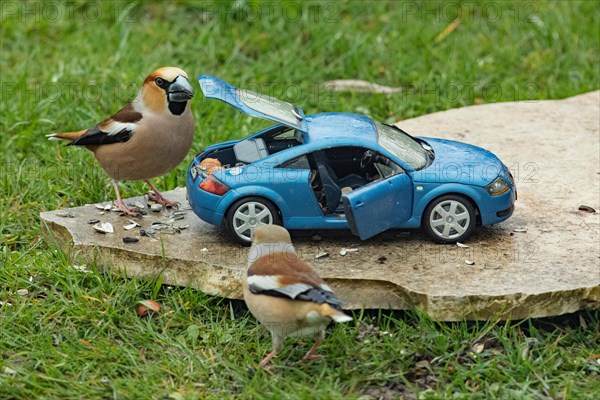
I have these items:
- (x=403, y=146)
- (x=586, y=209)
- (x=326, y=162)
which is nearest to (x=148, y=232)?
(x=326, y=162)

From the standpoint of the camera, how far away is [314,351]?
4.86m

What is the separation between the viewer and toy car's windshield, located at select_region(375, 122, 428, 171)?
540 cm

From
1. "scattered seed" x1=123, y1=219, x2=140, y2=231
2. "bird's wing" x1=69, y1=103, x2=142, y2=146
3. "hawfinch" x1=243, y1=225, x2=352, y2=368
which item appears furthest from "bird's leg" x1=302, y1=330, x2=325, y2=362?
"bird's wing" x1=69, y1=103, x2=142, y2=146

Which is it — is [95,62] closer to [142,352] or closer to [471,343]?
[142,352]

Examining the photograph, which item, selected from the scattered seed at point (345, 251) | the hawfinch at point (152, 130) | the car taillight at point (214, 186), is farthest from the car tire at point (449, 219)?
the hawfinch at point (152, 130)

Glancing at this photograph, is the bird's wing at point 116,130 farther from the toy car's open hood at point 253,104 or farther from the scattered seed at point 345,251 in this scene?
the scattered seed at point 345,251

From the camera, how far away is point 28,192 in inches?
272

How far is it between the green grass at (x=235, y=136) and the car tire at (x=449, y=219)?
1.72 feet

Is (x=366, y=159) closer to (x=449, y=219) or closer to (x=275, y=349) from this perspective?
(x=449, y=219)

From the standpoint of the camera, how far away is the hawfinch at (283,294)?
14.5 ft

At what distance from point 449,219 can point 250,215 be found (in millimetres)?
1140

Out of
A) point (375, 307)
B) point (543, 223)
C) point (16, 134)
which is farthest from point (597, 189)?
point (16, 134)

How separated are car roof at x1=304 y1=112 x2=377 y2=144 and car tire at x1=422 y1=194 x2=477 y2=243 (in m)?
0.52

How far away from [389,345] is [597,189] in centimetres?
219
